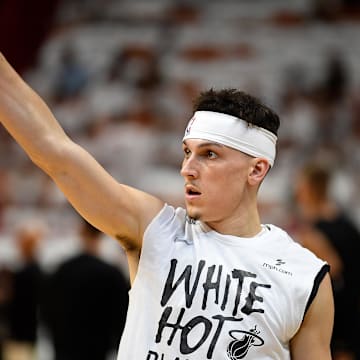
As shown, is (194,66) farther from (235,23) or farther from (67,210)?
(67,210)

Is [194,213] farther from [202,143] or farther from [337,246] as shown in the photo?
[337,246]

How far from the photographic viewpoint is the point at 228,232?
3.75m

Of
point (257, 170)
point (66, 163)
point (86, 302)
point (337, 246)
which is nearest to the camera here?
point (66, 163)

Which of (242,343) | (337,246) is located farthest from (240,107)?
(337,246)

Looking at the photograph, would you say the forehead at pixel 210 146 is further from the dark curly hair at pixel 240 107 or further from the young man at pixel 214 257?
the dark curly hair at pixel 240 107

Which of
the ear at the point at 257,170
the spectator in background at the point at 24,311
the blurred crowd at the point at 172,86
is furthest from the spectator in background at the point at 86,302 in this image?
the ear at the point at 257,170

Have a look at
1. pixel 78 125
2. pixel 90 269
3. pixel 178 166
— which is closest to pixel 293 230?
pixel 90 269

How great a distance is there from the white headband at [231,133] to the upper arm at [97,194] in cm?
36

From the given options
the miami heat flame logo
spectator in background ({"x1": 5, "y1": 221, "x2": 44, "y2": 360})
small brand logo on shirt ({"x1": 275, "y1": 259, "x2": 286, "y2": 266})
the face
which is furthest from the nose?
spectator in background ({"x1": 5, "y1": 221, "x2": 44, "y2": 360})

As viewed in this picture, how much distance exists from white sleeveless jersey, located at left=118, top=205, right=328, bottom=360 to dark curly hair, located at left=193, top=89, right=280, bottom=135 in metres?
0.44

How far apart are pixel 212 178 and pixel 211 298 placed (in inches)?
17.6

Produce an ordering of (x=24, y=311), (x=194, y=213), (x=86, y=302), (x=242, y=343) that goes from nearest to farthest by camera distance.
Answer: (x=242, y=343) < (x=194, y=213) < (x=86, y=302) < (x=24, y=311)

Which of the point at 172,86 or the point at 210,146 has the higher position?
the point at 172,86

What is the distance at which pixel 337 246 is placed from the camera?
6383mm
